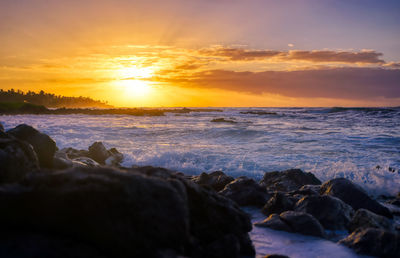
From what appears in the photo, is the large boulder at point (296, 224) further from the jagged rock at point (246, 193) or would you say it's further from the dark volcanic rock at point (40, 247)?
the dark volcanic rock at point (40, 247)

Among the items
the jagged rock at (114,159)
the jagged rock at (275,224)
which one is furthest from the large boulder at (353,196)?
the jagged rock at (114,159)

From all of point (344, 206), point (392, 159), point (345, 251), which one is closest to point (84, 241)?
point (345, 251)

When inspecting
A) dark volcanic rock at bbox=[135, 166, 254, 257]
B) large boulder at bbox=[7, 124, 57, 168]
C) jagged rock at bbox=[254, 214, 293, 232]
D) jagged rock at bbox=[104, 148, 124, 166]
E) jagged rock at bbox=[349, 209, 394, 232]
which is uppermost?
large boulder at bbox=[7, 124, 57, 168]

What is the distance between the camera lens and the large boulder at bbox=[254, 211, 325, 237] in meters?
4.34

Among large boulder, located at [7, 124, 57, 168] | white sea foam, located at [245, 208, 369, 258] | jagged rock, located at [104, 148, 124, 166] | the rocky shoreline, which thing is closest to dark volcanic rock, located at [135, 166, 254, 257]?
the rocky shoreline

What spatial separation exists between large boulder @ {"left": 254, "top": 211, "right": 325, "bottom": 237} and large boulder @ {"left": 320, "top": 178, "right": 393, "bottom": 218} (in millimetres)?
1663

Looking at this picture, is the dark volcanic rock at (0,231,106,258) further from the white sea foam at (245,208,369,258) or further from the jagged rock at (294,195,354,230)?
the jagged rock at (294,195,354,230)

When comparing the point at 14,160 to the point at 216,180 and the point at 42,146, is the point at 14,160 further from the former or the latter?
the point at 216,180

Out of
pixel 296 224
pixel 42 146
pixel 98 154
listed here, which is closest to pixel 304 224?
pixel 296 224

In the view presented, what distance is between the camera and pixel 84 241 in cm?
238

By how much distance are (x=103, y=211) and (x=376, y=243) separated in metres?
3.19

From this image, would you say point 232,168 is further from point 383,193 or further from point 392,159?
point 392,159

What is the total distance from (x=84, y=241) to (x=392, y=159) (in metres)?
11.0

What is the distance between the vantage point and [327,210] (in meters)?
4.90
